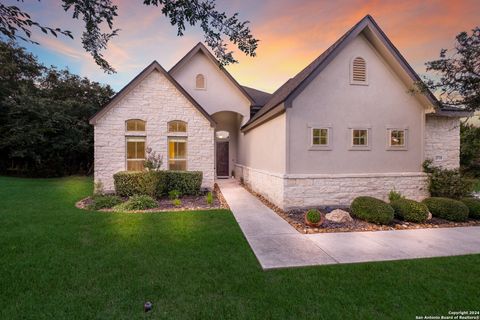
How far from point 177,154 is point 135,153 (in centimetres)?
192

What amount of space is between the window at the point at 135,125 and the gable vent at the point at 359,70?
9.22m

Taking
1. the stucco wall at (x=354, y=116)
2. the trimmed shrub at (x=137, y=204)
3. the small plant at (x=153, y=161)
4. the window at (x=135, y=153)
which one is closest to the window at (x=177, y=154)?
the small plant at (x=153, y=161)

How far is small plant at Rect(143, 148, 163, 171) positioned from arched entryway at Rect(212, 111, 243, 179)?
6.71m

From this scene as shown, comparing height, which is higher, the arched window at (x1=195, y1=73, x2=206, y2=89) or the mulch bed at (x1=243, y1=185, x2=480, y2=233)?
the arched window at (x1=195, y1=73, x2=206, y2=89)

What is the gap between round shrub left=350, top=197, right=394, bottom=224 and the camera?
6590 mm

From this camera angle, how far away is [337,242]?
5.29 meters

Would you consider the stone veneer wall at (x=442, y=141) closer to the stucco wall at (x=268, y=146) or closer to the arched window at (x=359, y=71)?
the arched window at (x=359, y=71)

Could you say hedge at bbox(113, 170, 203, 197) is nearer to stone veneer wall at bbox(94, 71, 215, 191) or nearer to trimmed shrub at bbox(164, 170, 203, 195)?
trimmed shrub at bbox(164, 170, 203, 195)

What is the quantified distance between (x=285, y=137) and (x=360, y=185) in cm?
328

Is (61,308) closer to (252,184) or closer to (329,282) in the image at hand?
(329,282)

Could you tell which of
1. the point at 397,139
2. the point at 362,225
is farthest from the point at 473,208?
the point at 362,225

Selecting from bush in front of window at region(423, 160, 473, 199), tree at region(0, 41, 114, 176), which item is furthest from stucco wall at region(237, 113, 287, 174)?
tree at region(0, 41, 114, 176)

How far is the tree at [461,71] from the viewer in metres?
6.04

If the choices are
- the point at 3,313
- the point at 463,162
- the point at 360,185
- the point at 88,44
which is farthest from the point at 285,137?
the point at 463,162
